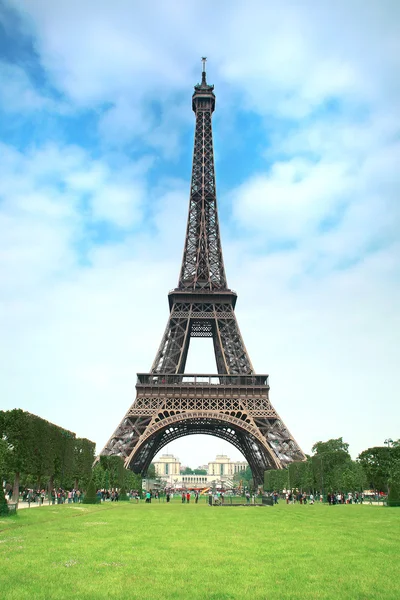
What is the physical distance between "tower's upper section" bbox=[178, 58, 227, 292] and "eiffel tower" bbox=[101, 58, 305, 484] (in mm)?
158

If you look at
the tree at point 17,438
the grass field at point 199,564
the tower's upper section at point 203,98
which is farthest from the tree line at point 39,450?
the tower's upper section at point 203,98

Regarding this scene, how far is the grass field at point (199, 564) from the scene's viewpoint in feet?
32.7

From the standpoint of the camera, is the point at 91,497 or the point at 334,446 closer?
the point at 91,497

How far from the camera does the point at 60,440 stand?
5019 centimetres

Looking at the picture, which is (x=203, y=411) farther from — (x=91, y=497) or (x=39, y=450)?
(x=39, y=450)

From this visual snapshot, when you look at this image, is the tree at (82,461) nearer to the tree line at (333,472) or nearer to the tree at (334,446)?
the tree line at (333,472)

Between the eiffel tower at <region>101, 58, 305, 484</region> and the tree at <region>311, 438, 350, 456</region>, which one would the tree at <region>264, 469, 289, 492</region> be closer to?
the eiffel tower at <region>101, 58, 305, 484</region>

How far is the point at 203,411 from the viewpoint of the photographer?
64.9m

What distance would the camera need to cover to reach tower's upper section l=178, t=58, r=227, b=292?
78.4 metres

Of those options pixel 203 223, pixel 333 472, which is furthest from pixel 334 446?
pixel 203 223

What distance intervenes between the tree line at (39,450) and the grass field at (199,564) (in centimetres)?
1890

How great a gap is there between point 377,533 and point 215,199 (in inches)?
2684

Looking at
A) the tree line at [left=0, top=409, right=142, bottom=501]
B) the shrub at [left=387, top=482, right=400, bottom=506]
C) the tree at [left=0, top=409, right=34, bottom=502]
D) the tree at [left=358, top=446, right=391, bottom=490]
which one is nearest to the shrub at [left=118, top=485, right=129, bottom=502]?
the tree line at [left=0, top=409, right=142, bottom=501]

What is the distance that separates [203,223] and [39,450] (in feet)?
154
